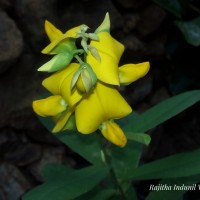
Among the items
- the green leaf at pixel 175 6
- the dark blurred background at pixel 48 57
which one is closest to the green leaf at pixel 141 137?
the dark blurred background at pixel 48 57

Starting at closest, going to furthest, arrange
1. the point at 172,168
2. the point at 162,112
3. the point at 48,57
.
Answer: the point at 172,168
the point at 162,112
the point at 48,57

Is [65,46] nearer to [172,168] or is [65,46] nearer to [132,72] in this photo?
[132,72]

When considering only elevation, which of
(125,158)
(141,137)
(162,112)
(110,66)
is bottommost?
(125,158)

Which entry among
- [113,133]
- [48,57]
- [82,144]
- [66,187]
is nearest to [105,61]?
[113,133]

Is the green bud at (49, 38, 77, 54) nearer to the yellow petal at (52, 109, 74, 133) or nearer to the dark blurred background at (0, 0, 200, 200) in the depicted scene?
the yellow petal at (52, 109, 74, 133)

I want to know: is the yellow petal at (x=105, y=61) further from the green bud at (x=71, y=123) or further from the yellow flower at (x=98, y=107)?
the green bud at (x=71, y=123)

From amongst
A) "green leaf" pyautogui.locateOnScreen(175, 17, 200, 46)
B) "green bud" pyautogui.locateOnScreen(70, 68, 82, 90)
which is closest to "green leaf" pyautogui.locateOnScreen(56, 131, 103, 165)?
"green bud" pyautogui.locateOnScreen(70, 68, 82, 90)

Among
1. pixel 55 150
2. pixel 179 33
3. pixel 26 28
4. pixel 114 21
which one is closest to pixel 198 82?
pixel 179 33
